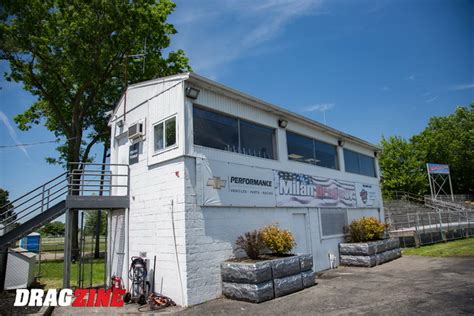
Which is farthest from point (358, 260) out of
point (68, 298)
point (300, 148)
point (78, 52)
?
point (78, 52)

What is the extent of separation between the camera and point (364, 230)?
12.6 metres

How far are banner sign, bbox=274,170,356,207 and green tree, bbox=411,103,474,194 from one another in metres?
34.0

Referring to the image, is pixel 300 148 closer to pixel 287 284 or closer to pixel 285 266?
pixel 285 266

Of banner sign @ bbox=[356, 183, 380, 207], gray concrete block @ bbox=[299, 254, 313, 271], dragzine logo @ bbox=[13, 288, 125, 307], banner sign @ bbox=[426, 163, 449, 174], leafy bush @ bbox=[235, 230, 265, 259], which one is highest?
banner sign @ bbox=[426, 163, 449, 174]

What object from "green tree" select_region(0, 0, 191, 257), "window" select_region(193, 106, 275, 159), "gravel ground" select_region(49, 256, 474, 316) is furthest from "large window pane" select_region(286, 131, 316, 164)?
"green tree" select_region(0, 0, 191, 257)

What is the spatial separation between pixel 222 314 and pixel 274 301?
143cm

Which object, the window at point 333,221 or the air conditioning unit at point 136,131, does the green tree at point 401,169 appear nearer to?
the window at point 333,221

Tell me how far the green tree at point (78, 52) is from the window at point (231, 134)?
10002 mm

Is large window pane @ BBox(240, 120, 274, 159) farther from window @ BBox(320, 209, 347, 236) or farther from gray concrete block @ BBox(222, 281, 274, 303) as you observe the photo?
gray concrete block @ BBox(222, 281, 274, 303)

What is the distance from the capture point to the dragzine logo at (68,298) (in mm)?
8070

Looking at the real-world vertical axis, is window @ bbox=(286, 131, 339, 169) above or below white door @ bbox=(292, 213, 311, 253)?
above

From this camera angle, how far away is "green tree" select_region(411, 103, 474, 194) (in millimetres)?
42688

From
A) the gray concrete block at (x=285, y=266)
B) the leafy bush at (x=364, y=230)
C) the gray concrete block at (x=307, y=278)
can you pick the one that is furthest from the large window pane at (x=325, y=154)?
the gray concrete block at (x=285, y=266)

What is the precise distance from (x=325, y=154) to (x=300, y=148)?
1.88 m
